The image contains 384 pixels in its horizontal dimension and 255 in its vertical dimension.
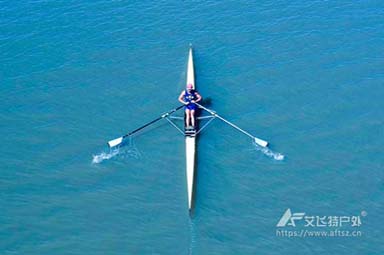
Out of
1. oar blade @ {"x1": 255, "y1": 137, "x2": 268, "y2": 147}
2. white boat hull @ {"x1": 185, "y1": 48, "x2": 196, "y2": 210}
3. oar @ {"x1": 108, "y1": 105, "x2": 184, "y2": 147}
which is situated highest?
oar @ {"x1": 108, "y1": 105, "x2": 184, "y2": 147}

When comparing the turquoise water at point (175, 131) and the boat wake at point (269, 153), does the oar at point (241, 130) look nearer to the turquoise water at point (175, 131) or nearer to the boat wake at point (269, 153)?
the boat wake at point (269, 153)

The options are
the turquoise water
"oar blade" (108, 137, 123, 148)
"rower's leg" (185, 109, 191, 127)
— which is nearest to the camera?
the turquoise water

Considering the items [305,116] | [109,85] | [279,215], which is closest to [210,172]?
[279,215]

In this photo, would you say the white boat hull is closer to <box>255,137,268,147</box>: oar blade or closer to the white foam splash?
<box>255,137,268,147</box>: oar blade

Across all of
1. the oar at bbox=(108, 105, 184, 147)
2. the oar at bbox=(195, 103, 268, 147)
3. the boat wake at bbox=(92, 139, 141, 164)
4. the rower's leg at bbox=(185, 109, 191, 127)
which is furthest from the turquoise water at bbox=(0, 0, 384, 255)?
the rower's leg at bbox=(185, 109, 191, 127)

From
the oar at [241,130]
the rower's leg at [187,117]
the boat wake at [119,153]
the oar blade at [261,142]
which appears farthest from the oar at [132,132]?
the oar blade at [261,142]

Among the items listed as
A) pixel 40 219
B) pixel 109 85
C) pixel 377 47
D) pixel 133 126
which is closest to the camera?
pixel 40 219

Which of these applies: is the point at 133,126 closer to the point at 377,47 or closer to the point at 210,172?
the point at 210,172
